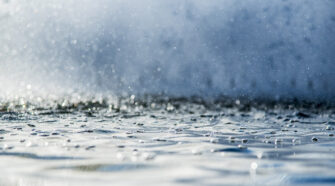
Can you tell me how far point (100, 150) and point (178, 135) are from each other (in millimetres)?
1787

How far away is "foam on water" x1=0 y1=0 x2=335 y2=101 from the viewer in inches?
672

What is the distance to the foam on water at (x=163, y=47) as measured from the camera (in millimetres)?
17078

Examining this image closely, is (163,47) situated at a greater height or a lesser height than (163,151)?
greater

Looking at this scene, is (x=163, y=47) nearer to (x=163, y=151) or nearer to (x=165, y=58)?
(x=165, y=58)

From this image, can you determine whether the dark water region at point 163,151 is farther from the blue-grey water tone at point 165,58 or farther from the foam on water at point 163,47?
the foam on water at point 163,47

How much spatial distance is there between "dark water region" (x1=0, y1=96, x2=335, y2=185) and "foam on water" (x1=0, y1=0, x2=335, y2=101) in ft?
27.7

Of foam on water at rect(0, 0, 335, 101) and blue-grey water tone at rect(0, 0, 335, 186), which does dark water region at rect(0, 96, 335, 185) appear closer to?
blue-grey water tone at rect(0, 0, 335, 186)

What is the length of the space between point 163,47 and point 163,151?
13935 mm

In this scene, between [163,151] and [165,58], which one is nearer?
[163,151]

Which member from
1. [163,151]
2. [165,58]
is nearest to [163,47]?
[165,58]

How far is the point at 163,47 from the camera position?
18625 millimetres

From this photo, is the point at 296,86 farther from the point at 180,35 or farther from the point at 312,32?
the point at 180,35

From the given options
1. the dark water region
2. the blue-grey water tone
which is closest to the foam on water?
the blue-grey water tone

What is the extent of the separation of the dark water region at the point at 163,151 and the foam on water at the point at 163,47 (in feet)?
27.7
